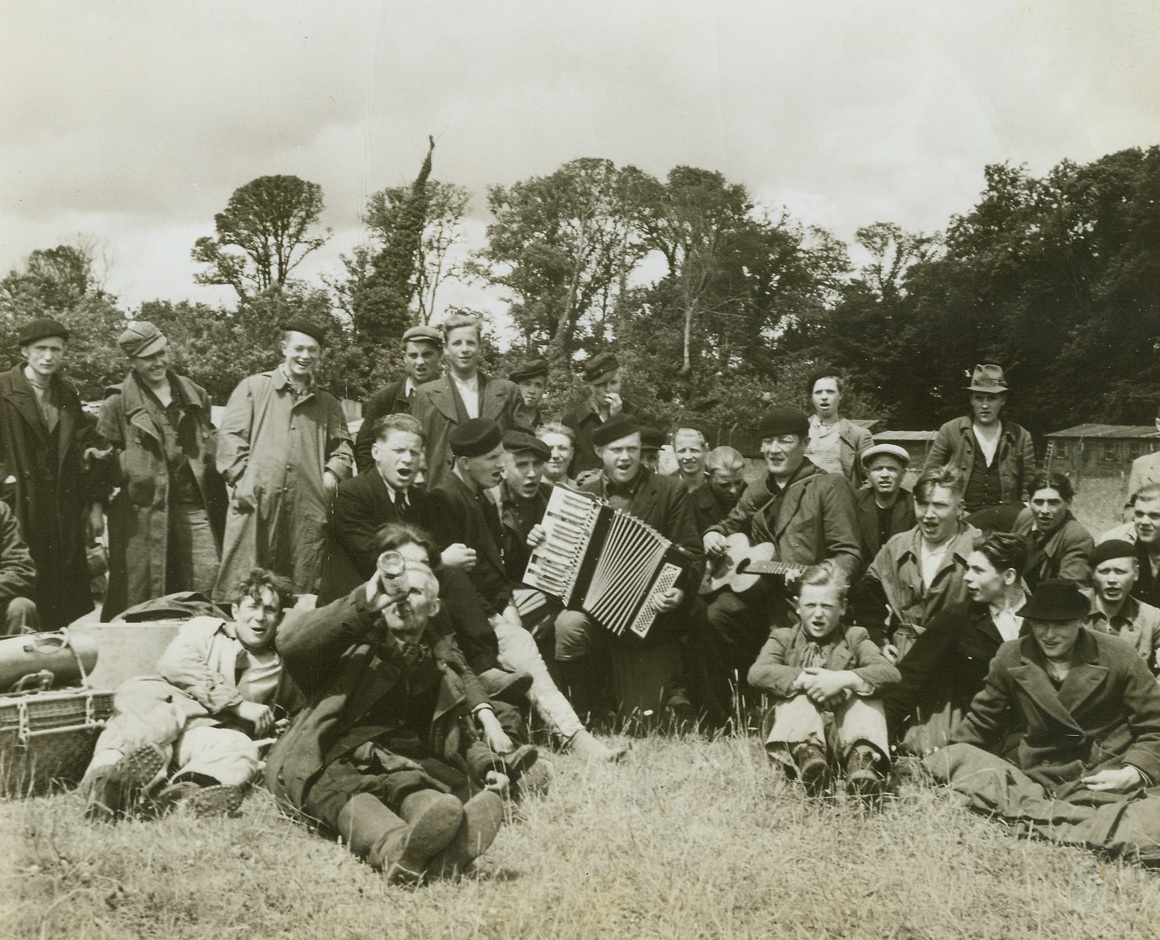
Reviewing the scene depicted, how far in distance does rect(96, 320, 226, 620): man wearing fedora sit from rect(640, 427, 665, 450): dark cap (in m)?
3.07

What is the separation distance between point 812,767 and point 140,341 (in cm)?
512

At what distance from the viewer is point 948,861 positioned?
4414 mm

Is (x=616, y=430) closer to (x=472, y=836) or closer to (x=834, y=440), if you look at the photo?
(x=834, y=440)

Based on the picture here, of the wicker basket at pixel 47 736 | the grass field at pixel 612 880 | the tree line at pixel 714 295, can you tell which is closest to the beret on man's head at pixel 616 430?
the grass field at pixel 612 880

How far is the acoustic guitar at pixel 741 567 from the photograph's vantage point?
6.47m

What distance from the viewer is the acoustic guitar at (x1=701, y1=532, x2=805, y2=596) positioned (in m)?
6.47

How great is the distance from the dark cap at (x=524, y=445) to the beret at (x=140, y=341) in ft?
8.22

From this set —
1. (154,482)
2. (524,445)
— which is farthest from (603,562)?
(154,482)

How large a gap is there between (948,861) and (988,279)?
2949 centimetres

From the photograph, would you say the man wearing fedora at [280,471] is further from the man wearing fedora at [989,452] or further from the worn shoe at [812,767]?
the man wearing fedora at [989,452]

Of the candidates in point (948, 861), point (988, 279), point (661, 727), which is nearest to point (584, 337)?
point (988, 279)

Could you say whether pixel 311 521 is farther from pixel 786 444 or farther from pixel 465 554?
pixel 786 444

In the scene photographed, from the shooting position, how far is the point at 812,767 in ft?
16.7

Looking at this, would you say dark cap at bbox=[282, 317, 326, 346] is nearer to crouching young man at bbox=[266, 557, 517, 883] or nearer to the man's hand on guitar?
crouching young man at bbox=[266, 557, 517, 883]
